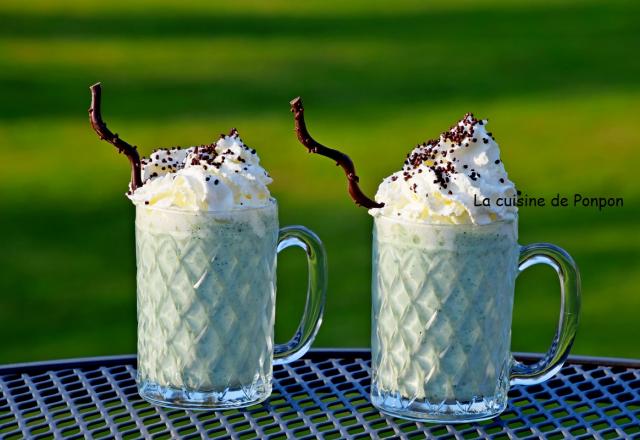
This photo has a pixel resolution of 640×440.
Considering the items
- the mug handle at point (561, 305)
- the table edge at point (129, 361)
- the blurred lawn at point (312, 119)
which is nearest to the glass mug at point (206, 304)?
the table edge at point (129, 361)

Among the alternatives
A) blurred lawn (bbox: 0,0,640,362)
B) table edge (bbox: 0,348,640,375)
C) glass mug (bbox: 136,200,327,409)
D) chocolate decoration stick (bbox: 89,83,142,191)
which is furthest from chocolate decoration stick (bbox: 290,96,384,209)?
blurred lawn (bbox: 0,0,640,362)

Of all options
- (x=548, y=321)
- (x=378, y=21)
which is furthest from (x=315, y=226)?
(x=378, y=21)

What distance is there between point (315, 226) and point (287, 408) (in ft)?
10.4

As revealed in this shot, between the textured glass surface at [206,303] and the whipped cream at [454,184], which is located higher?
the whipped cream at [454,184]

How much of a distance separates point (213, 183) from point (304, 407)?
1.44 ft

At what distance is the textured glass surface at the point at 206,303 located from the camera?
1814mm

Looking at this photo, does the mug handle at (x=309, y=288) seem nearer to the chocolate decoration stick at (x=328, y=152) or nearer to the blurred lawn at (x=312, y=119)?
the chocolate decoration stick at (x=328, y=152)

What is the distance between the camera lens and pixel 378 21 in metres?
8.65

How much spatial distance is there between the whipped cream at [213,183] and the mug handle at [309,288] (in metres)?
0.13

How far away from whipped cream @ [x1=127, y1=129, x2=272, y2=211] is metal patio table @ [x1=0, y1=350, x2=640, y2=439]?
358 millimetres

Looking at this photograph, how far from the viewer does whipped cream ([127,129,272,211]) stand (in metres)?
1.80

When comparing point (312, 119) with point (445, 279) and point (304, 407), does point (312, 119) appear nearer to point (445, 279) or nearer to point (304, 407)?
point (304, 407)

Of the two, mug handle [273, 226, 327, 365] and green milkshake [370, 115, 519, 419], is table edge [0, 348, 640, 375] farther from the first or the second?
green milkshake [370, 115, 519, 419]

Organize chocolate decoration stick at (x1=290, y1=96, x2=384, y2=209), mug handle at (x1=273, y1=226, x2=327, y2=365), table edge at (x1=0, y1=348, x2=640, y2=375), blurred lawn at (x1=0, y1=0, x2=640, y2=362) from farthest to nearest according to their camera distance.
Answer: blurred lawn at (x1=0, y1=0, x2=640, y2=362), table edge at (x1=0, y1=348, x2=640, y2=375), mug handle at (x1=273, y1=226, x2=327, y2=365), chocolate decoration stick at (x1=290, y1=96, x2=384, y2=209)
